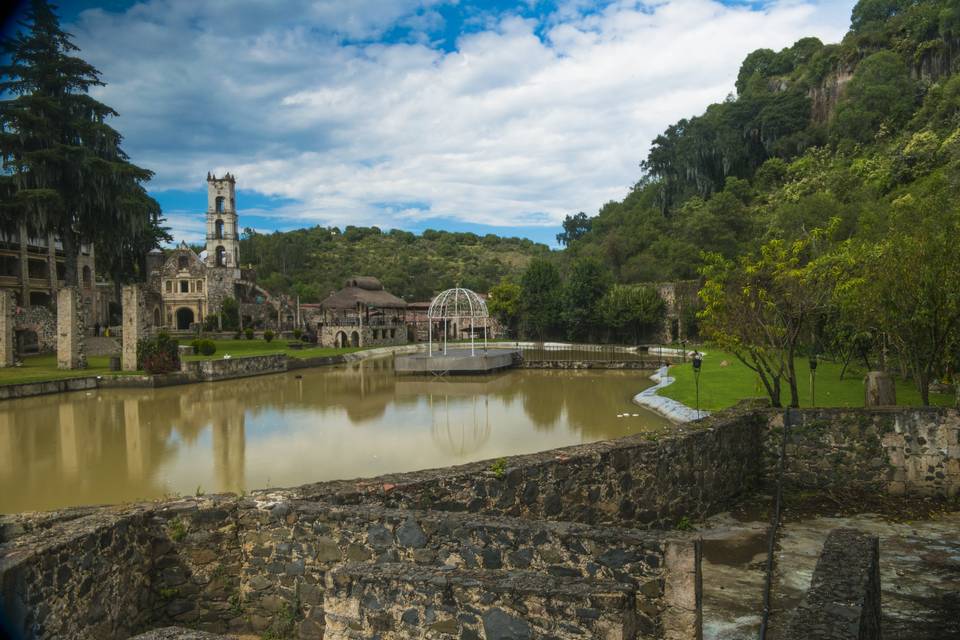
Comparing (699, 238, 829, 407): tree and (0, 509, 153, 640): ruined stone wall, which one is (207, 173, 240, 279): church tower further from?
(0, 509, 153, 640): ruined stone wall

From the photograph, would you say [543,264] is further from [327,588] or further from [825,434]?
[327,588]

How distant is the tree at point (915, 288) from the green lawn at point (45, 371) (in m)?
27.5

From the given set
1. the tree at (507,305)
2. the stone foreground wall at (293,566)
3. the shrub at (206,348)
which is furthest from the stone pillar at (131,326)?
the tree at (507,305)

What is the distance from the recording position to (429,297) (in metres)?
77.1

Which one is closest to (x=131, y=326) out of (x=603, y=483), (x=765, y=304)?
(x=765, y=304)

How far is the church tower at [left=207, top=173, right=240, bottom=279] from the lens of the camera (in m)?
55.6

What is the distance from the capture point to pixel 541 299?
56062mm

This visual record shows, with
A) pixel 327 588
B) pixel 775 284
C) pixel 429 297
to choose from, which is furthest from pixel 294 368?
pixel 429 297

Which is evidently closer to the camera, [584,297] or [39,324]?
[39,324]

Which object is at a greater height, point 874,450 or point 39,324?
point 39,324

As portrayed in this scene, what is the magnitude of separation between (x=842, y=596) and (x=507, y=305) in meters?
55.9

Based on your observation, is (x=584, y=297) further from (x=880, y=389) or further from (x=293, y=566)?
(x=293, y=566)

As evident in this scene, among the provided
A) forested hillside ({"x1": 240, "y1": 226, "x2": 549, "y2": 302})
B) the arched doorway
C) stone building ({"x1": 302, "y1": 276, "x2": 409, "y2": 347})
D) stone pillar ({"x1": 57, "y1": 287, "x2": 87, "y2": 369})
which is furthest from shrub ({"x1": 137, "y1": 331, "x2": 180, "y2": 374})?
forested hillside ({"x1": 240, "y1": 226, "x2": 549, "y2": 302})

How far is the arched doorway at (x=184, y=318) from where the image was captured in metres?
51.8
